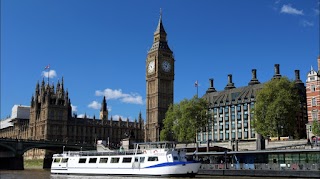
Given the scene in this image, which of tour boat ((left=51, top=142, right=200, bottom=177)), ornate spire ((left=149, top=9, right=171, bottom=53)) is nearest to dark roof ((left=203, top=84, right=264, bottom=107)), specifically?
ornate spire ((left=149, top=9, right=171, bottom=53))

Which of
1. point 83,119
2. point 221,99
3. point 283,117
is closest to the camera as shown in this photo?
point 283,117

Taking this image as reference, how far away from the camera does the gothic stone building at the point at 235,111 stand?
4181 inches

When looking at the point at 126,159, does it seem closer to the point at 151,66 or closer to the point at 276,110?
the point at 276,110

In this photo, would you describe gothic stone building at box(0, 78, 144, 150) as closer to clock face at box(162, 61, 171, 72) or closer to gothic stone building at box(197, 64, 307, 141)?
clock face at box(162, 61, 171, 72)

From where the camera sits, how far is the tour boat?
53812 mm

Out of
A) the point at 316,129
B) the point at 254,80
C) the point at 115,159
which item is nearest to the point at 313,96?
the point at 316,129

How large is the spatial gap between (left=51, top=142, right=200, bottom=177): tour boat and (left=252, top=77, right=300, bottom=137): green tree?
86.3 ft

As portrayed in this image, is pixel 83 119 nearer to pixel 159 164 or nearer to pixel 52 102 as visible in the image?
pixel 52 102

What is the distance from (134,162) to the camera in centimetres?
5853

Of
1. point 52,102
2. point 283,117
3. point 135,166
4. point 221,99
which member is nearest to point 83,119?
point 52,102

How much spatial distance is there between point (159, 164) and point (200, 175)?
863 cm

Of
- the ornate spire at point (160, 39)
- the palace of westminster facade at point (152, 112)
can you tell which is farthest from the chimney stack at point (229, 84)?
the ornate spire at point (160, 39)

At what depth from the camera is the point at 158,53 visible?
14662 cm

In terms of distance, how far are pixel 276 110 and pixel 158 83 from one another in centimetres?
7086
